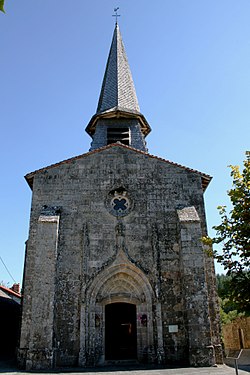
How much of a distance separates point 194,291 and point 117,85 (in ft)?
48.6

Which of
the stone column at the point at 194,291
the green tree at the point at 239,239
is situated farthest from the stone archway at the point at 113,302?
the green tree at the point at 239,239

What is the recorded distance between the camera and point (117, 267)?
44.7 feet

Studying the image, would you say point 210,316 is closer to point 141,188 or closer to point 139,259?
point 139,259

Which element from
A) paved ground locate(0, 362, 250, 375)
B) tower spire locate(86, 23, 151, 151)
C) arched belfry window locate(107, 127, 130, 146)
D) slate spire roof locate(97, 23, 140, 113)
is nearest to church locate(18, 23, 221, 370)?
paved ground locate(0, 362, 250, 375)

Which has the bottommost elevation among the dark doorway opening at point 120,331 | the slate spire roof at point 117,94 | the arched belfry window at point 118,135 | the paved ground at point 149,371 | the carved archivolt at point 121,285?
the paved ground at point 149,371

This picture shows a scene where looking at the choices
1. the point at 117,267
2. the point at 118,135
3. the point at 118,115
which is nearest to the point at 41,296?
the point at 117,267

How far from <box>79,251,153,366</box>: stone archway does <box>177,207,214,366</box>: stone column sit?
4.94 feet

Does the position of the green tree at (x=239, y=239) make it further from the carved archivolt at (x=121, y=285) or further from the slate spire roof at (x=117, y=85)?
the slate spire roof at (x=117, y=85)

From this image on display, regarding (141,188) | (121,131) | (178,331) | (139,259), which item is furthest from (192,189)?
(121,131)

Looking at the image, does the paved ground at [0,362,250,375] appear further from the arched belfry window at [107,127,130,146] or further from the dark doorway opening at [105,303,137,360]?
the arched belfry window at [107,127,130,146]

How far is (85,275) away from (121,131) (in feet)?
32.2

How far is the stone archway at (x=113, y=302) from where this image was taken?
41.3 ft

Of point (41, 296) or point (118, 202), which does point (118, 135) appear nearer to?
point (118, 202)

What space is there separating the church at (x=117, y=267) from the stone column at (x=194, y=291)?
0.11 ft
